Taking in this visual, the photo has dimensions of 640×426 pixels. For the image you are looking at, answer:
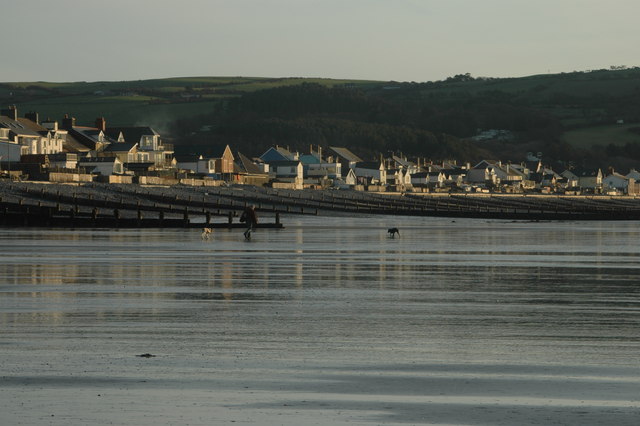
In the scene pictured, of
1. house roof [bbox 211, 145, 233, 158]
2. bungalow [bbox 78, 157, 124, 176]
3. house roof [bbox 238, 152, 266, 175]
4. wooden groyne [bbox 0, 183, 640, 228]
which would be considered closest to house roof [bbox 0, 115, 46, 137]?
bungalow [bbox 78, 157, 124, 176]

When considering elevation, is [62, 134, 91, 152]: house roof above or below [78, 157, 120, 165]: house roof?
above

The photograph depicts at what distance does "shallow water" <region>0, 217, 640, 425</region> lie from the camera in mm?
12109

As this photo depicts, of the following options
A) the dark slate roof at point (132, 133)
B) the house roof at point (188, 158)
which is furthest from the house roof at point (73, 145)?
the house roof at point (188, 158)

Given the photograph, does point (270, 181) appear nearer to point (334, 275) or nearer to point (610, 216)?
point (610, 216)

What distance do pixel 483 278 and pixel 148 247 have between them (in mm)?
17279

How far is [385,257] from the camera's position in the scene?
40.8m

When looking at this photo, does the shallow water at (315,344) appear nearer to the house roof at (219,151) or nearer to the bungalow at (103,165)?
the bungalow at (103,165)

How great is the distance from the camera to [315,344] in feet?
55.4

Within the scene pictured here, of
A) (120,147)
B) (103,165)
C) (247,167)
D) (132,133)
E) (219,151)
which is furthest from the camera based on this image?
(247,167)

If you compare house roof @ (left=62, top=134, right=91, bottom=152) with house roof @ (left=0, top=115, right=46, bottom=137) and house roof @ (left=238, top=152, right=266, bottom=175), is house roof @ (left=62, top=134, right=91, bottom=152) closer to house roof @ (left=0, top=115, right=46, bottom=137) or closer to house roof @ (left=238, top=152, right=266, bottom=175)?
house roof @ (left=0, top=115, right=46, bottom=137)

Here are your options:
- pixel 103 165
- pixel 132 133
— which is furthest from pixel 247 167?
pixel 103 165

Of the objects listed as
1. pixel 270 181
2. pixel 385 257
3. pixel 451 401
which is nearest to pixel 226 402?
pixel 451 401

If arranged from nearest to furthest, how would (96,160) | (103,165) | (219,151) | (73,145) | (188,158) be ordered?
1. (103,165)
2. (96,160)
3. (73,145)
4. (188,158)
5. (219,151)

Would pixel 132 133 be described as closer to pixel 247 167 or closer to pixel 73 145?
pixel 73 145
